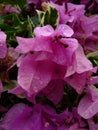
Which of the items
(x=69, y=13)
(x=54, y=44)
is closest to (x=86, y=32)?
(x=69, y=13)

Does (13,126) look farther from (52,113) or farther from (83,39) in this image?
(83,39)

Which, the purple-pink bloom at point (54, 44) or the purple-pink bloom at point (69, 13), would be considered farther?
the purple-pink bloom at point (69, 13)

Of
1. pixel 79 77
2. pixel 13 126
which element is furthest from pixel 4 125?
pixel 79 77

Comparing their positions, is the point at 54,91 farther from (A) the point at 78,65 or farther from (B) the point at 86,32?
(B) the point at 86,32

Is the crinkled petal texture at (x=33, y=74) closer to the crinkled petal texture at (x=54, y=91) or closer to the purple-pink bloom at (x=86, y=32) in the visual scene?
the crinkled petal texture at (x=54, y=91)

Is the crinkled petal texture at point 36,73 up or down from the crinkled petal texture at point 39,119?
up

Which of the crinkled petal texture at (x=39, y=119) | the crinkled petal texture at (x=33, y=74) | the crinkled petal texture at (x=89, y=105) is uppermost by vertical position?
the crinkled petal texture at (x=33, y=74)

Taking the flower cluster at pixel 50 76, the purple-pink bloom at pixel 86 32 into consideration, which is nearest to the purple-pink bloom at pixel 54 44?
the flower cluster at pixel 50 76

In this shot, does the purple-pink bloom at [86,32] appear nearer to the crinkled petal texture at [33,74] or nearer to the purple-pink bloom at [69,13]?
the purple-pink bloom at [69,13]
